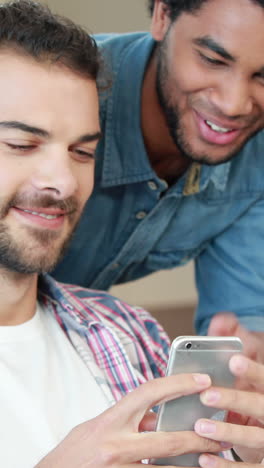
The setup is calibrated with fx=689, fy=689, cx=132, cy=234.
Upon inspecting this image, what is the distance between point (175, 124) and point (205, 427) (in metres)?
0.73

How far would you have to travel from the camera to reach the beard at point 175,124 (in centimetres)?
147

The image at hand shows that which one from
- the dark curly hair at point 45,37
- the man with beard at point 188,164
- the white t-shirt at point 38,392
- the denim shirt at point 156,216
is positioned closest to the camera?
the white t-shirt at point 38,392

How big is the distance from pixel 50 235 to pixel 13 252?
8cm

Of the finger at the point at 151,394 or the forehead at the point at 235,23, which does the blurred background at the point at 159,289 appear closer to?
the forehead at the point at 235,23

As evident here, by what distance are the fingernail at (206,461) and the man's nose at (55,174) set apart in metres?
0.49

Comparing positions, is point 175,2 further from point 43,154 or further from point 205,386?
point 205,386

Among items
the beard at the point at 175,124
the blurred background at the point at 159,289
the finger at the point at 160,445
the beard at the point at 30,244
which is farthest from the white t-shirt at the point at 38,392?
the blurred background at the point at 159,289

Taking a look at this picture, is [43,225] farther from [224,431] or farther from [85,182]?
[224,431]

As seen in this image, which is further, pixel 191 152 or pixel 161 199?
pixel 161 199

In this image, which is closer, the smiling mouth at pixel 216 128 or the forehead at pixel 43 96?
the forehead at pixel 43 96

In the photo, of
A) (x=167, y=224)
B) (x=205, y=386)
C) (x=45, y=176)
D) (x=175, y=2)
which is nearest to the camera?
(x=205, y=386)

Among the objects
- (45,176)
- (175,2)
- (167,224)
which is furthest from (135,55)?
(45,176)

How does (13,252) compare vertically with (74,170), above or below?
below

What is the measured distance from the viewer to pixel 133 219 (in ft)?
5.45
